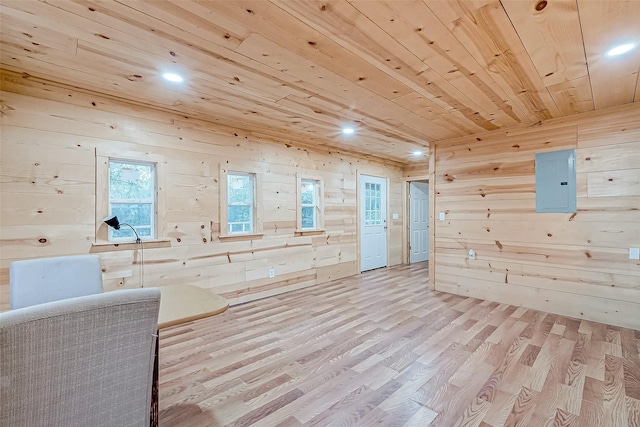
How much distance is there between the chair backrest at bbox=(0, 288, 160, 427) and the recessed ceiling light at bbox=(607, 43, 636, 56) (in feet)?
10.4

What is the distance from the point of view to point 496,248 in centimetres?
397

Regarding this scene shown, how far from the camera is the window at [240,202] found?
12.9 ft

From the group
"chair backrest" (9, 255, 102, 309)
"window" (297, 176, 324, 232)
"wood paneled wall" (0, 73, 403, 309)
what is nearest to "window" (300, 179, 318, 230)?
"window" (297, 176, 324, 232)

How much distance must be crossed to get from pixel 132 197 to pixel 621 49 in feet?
14.3

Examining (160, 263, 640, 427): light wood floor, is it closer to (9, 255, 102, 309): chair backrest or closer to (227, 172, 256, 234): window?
(9, 255, 102, 309): chair backrest

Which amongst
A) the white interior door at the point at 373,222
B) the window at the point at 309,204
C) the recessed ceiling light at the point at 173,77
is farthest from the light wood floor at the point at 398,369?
the recessed ceiling light at the point at 173,77

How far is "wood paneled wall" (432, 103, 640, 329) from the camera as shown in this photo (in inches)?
122

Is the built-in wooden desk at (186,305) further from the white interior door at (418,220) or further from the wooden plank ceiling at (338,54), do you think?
the white interior door at (418,220)

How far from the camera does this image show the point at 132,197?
312cm

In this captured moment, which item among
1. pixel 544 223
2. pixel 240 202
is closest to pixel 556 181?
pixel 544 223

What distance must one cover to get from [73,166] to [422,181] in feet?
20.8

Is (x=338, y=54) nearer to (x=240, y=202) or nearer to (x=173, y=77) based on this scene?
(x=173, y=77)

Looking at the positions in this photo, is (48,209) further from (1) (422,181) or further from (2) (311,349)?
(1) (422,181)

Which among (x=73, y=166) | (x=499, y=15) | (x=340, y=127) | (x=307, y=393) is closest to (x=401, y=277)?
(x=340, y=127)
